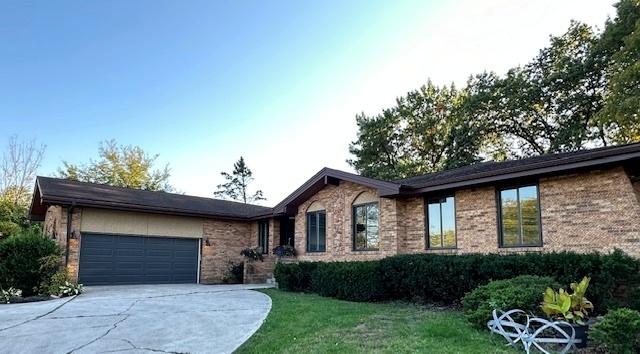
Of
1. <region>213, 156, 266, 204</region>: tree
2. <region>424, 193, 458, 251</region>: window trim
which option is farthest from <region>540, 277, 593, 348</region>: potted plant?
<region>213, 156, 266, 204</region>: tree

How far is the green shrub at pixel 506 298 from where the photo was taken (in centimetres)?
659

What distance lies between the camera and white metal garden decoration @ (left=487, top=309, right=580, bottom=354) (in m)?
5.44

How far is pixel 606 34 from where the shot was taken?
1941cm

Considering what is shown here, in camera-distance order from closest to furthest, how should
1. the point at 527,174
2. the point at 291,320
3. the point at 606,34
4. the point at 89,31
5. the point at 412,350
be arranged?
the point at 412,350 < the point at 291,320 < the point at 527,174 < the point at 89,31 < the point at 606,34

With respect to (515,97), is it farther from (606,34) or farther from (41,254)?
(41,254)

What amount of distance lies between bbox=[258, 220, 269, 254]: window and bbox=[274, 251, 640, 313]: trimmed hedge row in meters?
4.83

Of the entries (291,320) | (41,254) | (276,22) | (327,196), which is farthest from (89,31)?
(291,320)

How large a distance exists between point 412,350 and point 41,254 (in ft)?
38.7

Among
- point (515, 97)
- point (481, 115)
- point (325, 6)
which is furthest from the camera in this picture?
point (481, 115)

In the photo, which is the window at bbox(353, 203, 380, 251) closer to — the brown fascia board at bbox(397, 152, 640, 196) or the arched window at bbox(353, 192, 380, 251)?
the arched window at bbox(353, 192, 380, 251)

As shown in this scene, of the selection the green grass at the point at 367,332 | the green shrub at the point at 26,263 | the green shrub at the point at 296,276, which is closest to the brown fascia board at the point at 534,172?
the green grass at the point at 367,332

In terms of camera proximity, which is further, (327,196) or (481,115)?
(481,115)

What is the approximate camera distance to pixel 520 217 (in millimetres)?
10461

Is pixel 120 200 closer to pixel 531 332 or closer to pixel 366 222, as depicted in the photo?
pixel 366 222
